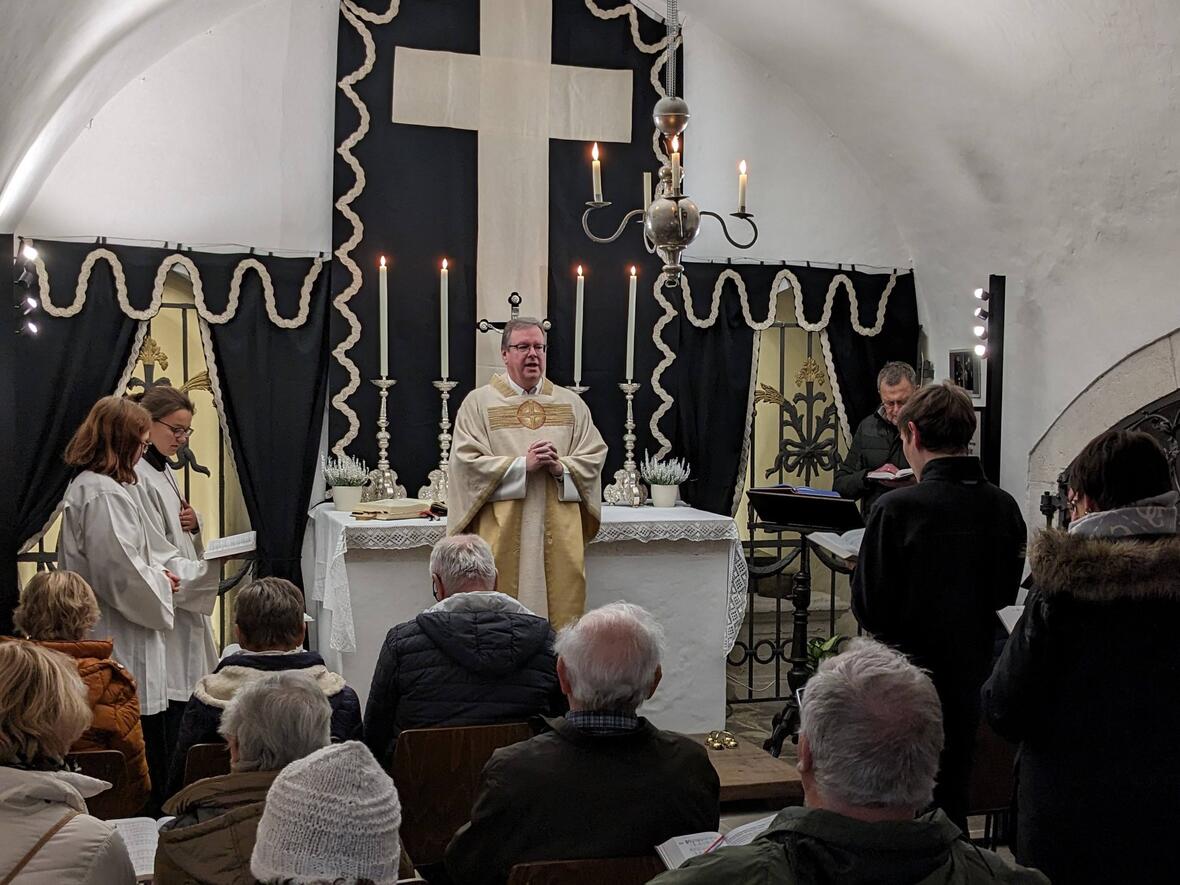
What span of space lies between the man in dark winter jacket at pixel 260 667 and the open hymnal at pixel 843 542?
245 centimetres

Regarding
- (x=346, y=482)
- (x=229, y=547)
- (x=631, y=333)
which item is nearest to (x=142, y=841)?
(x=229, y=547)

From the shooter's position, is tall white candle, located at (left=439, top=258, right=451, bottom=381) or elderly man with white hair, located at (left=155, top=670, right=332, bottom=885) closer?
elderly man with white hair, located at (left=155, top=670, right=332, bottom=885)

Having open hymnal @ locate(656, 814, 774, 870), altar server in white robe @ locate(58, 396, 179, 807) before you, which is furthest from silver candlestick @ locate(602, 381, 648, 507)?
open hymnal @ locate(656, 814, 774, 870)

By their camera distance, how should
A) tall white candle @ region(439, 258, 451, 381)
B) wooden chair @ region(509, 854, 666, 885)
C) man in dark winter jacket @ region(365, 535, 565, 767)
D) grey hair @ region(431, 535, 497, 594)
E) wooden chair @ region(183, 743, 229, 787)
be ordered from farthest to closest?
tall white candle @ region(439, 258, 451, 381)
grey hair @ region(431, 535, 497, 594)
man in dark winter jacket @ region(365, 535, 565, 767)
wooden chair @ region(183, 743, 229, 787)
wooden chair @ region(509, 854, 666, 885)

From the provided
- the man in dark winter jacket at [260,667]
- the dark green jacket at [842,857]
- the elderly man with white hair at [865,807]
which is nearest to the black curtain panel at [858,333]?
the man in dark winter jacket at [260,667]

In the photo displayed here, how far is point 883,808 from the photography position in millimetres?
1647

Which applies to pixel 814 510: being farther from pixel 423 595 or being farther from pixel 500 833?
pixel 500 833

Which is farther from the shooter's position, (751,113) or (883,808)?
(751,113)

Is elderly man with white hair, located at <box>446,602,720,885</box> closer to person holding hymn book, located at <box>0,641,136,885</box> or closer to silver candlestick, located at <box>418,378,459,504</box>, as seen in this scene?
person holding hymn book, located at <box>0,641,136,885</box>

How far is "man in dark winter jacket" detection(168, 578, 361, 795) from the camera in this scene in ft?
8.93

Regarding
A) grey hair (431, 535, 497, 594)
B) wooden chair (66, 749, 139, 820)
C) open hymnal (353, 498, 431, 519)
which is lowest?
wooden chair (66, 749, 139, 820)

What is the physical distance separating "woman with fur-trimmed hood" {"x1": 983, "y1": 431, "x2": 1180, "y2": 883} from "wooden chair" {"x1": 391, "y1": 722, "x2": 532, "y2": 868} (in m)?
1.14

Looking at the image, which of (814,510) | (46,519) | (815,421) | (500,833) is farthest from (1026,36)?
(46,519)

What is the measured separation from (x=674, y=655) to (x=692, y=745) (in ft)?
10.0
